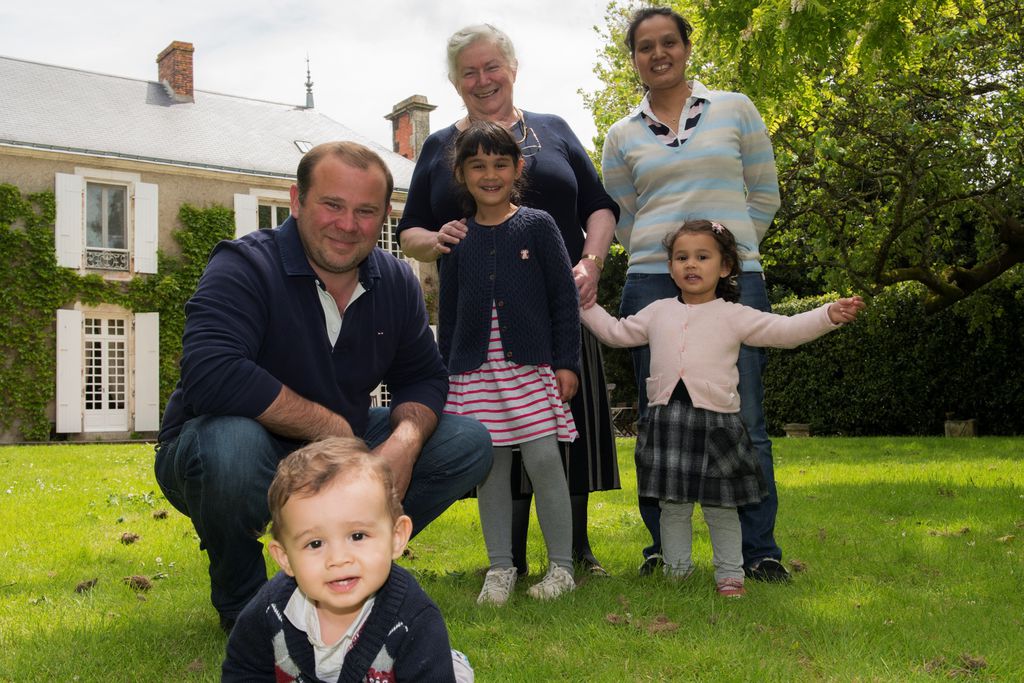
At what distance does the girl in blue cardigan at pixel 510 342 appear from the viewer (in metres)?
4.10

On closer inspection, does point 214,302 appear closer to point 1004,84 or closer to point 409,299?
point 409,299

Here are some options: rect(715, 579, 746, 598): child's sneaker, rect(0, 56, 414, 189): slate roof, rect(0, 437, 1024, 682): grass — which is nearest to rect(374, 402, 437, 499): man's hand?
rect(0, 437, 1024, 682): grass

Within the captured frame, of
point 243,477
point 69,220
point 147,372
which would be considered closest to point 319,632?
point 243,477

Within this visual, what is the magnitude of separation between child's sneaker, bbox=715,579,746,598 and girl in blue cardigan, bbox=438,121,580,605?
639 millimetres

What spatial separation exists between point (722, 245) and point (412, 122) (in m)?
24.7

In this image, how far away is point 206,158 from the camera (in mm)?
21672

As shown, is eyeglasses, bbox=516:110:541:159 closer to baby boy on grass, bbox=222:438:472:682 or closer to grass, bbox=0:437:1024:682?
grass, bbox=0:437:1024:682

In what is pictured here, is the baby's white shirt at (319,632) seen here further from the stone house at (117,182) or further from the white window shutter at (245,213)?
the white window shutter at (245,213)

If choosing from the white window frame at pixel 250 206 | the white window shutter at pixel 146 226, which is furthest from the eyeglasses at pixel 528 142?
the white window frame at pixel 250 206

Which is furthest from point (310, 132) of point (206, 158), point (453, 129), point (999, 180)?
point (453, 129)

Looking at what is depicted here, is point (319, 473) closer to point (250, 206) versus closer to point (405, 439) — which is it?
point (405, 439)

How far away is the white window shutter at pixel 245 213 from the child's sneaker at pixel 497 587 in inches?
742

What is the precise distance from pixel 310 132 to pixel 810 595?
23.3 meters

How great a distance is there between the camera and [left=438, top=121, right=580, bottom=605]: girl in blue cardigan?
4098 millimetres
